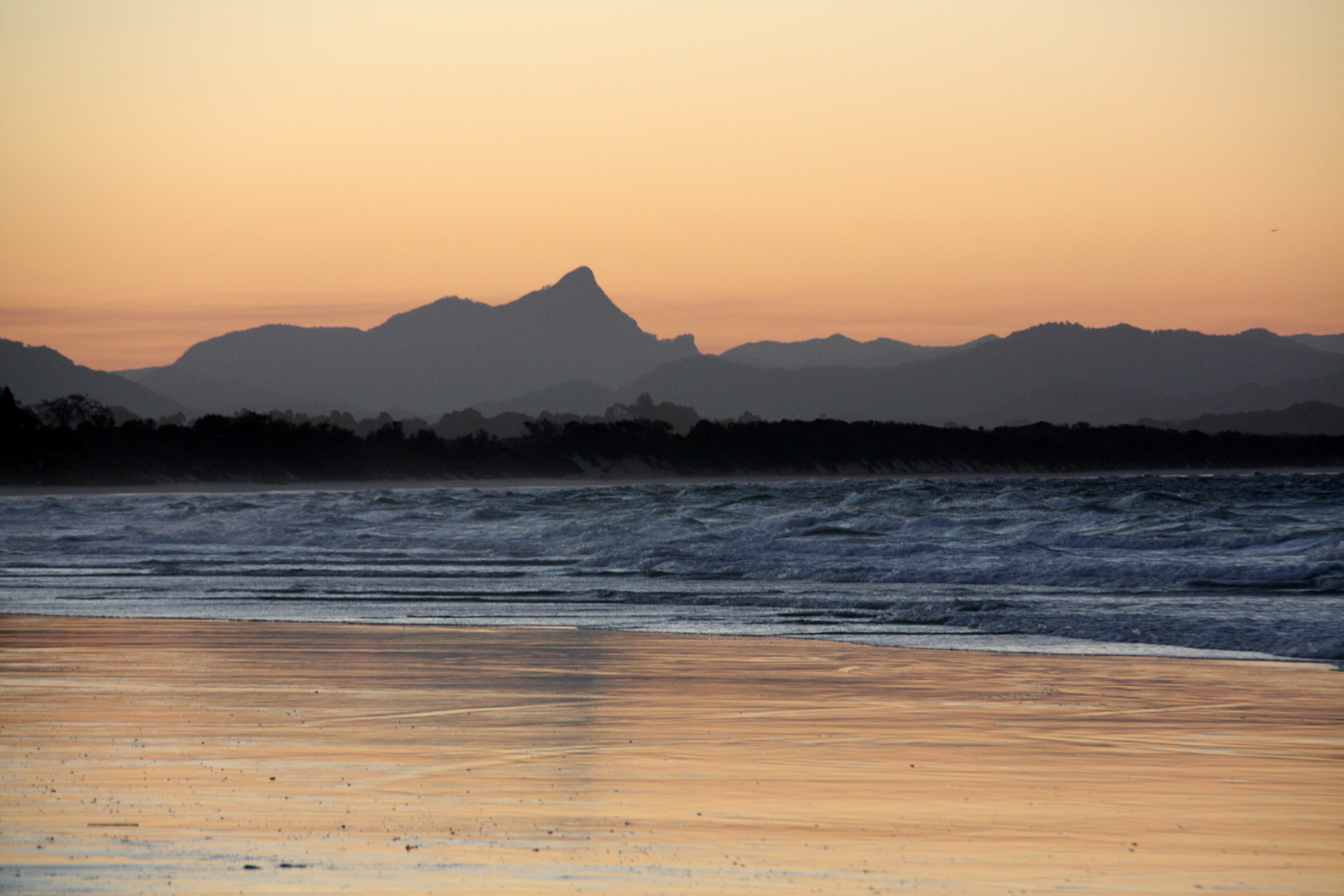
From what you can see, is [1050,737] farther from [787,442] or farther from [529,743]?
[787,442]

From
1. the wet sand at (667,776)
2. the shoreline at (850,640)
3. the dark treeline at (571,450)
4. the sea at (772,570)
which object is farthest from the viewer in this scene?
the dark treeline at (571,450)

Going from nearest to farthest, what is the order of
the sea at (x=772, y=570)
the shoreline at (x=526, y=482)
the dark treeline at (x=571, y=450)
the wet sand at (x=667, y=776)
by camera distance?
the wet sand at (x=667, y=776) → the sea at (x=772, y=570) → the shoreline at (x=526, y=482) → the dark treeline at (x=571, y=450)

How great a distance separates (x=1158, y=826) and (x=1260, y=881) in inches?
28.2

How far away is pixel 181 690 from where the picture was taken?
8.91 m

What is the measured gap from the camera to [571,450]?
88.0 m

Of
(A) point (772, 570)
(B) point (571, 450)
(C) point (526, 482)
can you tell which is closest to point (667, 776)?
(A) point (772, 570)

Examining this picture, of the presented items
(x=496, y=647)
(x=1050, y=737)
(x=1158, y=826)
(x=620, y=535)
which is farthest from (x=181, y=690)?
(x=620, y=535)

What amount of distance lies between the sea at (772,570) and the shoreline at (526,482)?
2806 centimetres

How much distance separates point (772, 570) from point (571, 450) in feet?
225

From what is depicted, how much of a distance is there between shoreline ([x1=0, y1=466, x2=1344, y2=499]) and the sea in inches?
1105

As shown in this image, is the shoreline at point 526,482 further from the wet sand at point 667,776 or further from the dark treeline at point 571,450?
the wet sand at point 667,776

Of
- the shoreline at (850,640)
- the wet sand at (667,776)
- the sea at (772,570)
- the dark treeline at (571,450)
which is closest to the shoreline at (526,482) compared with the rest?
the dark treeline at (571,450)

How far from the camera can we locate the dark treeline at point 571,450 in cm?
7950

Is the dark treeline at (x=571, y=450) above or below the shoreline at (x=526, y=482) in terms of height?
above
